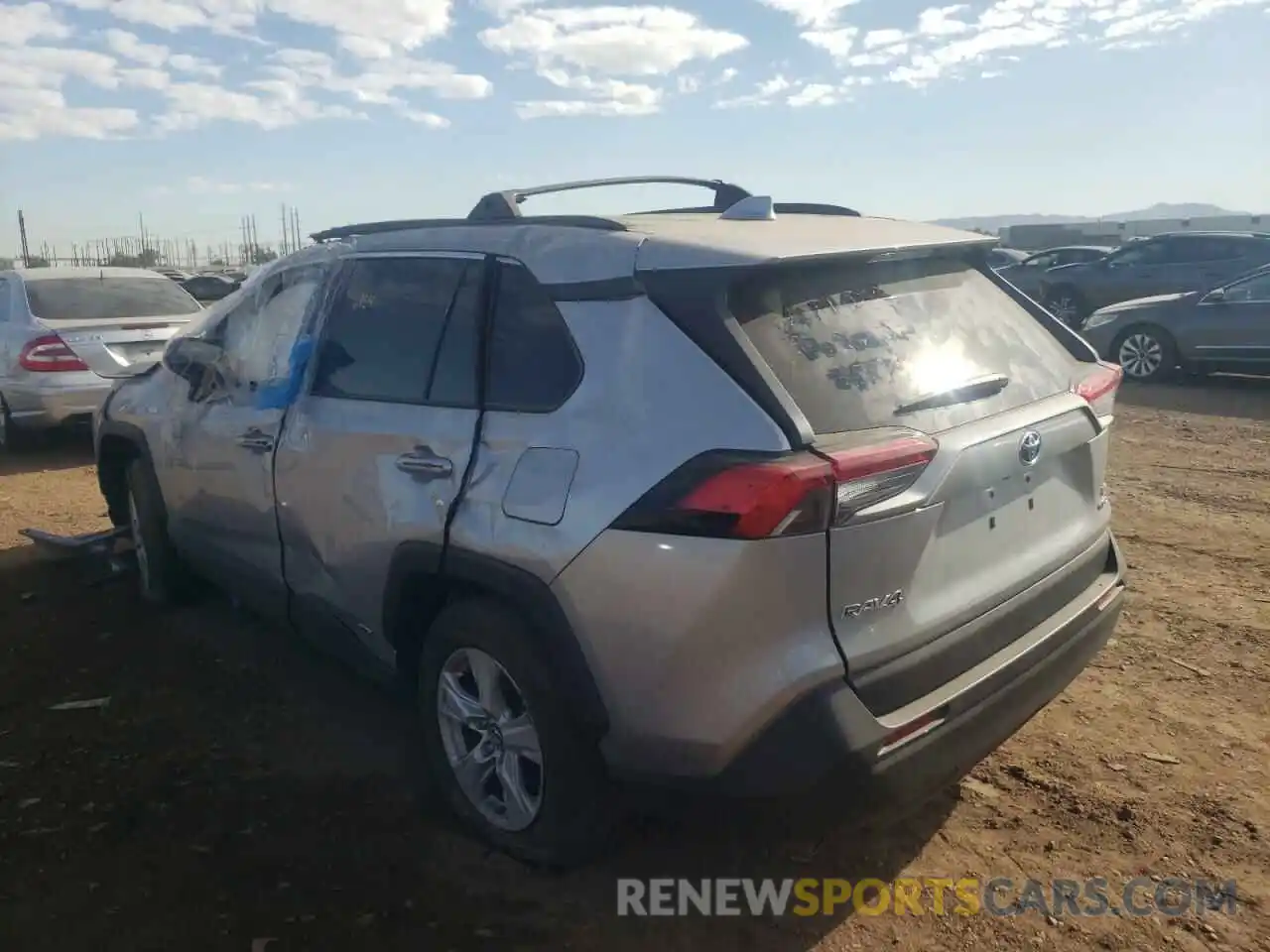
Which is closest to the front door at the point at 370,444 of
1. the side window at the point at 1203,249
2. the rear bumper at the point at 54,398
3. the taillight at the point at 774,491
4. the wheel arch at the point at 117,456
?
the taillight at the point at 774,491

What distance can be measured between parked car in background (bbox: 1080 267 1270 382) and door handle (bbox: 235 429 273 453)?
10.3 metres

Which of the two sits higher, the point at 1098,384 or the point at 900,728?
the point at 1098,384

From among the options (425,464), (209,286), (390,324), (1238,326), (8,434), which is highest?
(390,324)

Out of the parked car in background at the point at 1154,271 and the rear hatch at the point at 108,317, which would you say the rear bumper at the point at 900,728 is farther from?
the parked car in background at the point at 1154,271

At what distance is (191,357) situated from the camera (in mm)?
4441

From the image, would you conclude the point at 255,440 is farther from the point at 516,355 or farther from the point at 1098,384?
the point at 1098,384

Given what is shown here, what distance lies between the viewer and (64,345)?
864 cm

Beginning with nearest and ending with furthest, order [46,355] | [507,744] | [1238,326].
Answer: [507,744]
[46,355]
[1238,326]

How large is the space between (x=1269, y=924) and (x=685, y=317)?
214 cm

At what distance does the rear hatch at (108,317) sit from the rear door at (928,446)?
738 centimetres

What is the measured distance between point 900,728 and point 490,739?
1.20m

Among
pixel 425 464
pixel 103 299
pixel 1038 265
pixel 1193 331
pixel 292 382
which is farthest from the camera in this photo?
pixel 1038 265

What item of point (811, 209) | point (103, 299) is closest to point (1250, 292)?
point (811, 209)

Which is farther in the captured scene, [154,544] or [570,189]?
[154,544]
